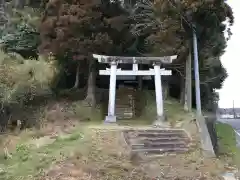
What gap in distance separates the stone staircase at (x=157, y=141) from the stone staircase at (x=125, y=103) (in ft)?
16.2

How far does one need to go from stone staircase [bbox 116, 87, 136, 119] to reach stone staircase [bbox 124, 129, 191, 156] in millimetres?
4943

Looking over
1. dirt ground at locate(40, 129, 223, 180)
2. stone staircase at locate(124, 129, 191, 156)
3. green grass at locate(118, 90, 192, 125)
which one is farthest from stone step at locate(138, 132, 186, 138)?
green grass at locate(118, 90, 192, 125)

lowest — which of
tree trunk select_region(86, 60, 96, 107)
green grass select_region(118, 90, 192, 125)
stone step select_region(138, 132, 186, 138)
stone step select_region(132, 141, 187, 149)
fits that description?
stone step select_region(132, 141, 187, 149)

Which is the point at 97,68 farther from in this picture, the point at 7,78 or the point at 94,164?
the point at 94,164

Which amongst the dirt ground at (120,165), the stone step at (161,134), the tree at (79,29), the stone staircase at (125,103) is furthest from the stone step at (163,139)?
the tree at (79,29)

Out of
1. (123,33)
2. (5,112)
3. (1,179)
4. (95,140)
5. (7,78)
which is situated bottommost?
(1,179)

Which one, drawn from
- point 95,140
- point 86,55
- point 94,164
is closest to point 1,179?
point 94,164

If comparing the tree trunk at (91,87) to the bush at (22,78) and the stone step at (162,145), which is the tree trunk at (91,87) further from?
the stone step at (162,145)

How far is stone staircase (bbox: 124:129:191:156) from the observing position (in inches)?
452

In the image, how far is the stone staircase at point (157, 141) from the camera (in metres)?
11.5

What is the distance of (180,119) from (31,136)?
253 inches

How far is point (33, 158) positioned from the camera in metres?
9.88

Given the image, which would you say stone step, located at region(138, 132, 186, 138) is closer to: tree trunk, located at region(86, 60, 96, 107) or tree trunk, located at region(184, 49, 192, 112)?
tree trunk, located at region(184, 49, 192, 112)

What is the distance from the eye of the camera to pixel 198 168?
10.5 metres
